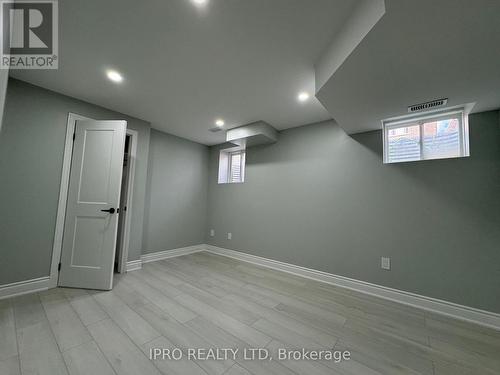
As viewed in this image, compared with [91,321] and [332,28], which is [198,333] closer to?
[91,321]

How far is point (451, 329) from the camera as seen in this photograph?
5.70ft

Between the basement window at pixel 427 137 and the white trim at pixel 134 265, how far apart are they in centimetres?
400

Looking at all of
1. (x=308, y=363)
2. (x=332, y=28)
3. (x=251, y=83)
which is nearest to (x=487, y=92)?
(x=332, y=28)

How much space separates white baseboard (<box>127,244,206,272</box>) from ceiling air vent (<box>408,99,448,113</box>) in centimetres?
425

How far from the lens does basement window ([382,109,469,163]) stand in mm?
2096

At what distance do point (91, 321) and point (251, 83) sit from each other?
2.83m

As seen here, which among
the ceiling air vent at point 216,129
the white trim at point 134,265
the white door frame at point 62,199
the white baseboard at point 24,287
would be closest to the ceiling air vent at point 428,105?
the ceiling air vent at point 216,129

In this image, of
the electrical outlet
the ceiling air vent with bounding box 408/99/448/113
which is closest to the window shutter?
the electrical outlet

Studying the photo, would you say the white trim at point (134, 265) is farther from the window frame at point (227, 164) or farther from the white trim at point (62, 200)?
the window frame at point (227, 164)

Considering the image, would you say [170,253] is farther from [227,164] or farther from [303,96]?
[303,96]

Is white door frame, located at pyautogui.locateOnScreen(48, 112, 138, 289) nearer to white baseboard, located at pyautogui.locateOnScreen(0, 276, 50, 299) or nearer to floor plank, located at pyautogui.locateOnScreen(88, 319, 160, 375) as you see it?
white baseboard, located at pyautogui.locateOnScreen(0, 276, 50, 299)

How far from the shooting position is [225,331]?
1.60 meters

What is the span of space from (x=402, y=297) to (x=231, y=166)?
3642 millimetres

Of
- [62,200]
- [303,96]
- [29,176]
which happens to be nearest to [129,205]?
[62,200]
